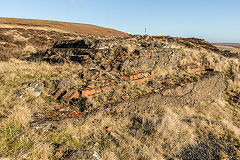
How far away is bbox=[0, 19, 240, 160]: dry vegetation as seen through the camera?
7.37ft

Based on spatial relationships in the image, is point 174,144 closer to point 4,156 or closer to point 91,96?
point 91,96

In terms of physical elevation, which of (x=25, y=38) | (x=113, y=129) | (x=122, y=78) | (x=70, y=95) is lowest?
(x=113, y=129)

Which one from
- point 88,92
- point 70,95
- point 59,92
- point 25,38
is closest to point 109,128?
point 88,92

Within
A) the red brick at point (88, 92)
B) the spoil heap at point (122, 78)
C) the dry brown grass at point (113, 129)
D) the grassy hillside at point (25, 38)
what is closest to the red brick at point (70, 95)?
the spoil heap at point (122, 78)

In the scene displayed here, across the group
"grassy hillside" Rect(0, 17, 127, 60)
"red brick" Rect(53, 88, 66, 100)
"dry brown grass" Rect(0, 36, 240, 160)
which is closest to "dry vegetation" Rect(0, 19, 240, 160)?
"dry brown grass" Rect(0, 36, 240, 160)

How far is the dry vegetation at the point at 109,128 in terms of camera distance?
2.25m

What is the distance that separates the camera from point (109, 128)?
3.12 meters

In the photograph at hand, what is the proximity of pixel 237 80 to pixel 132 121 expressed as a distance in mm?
8154

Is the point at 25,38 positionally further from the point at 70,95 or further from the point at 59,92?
the point at 70,95

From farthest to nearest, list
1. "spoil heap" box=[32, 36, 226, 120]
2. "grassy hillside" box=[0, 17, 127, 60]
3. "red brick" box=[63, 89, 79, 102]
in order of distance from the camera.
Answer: "grassy hillside" box=[0, 17, 127, 60] → "spoil heap" box=[32, 36, 226, 120] → "red brick" box=[63, 89, 79, 102]

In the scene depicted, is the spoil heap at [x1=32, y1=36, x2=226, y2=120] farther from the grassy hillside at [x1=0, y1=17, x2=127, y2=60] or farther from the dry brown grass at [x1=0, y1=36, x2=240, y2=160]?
the grassy hillside at [x1=0, y1=17, x2=127, y2=60]

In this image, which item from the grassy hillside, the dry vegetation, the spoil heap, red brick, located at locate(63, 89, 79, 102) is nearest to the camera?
the dry vegetation

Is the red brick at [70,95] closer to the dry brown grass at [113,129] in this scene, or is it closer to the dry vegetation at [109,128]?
the dry vegetation at [109,128]

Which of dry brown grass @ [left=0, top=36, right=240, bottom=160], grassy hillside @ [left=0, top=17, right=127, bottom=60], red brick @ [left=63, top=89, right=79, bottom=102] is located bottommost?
dry brown grass @ [left=0, top=36, right=240, bottom=160]
